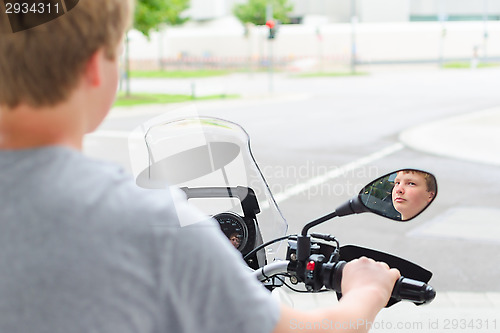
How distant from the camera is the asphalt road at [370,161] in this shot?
5.90 m

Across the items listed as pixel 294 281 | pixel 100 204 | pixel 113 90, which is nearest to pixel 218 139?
pixel 294 281

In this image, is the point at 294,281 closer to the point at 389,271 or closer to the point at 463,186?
the point at 389,271

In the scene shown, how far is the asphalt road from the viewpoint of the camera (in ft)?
19.4

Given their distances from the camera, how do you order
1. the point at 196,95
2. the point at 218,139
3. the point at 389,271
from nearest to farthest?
1. the point at 389,271
2. the point at 218,139
3. the point at 196,95

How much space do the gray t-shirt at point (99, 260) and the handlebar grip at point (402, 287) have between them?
53cm

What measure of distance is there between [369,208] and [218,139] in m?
0.58

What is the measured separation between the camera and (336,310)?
1126mm

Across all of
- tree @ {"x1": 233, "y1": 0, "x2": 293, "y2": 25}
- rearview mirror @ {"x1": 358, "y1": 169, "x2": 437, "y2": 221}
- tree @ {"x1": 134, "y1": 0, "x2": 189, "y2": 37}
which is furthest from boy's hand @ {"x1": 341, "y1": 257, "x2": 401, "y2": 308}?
tree @ {"x1": 233, "y1": 0, "x2": 293, "y2": 25}

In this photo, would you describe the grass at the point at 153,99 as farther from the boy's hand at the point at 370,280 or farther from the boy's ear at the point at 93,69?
the boy's ear at the point at 93,69

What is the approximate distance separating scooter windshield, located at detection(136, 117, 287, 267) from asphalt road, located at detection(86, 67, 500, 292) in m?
0.14

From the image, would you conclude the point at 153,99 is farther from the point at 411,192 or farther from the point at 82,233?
the point at 82,233

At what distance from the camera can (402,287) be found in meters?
1.37

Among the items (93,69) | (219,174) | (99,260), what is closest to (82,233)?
(99,260)

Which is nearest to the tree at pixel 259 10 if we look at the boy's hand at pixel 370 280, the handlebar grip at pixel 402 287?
the handlebar grip at pixel 402 287
